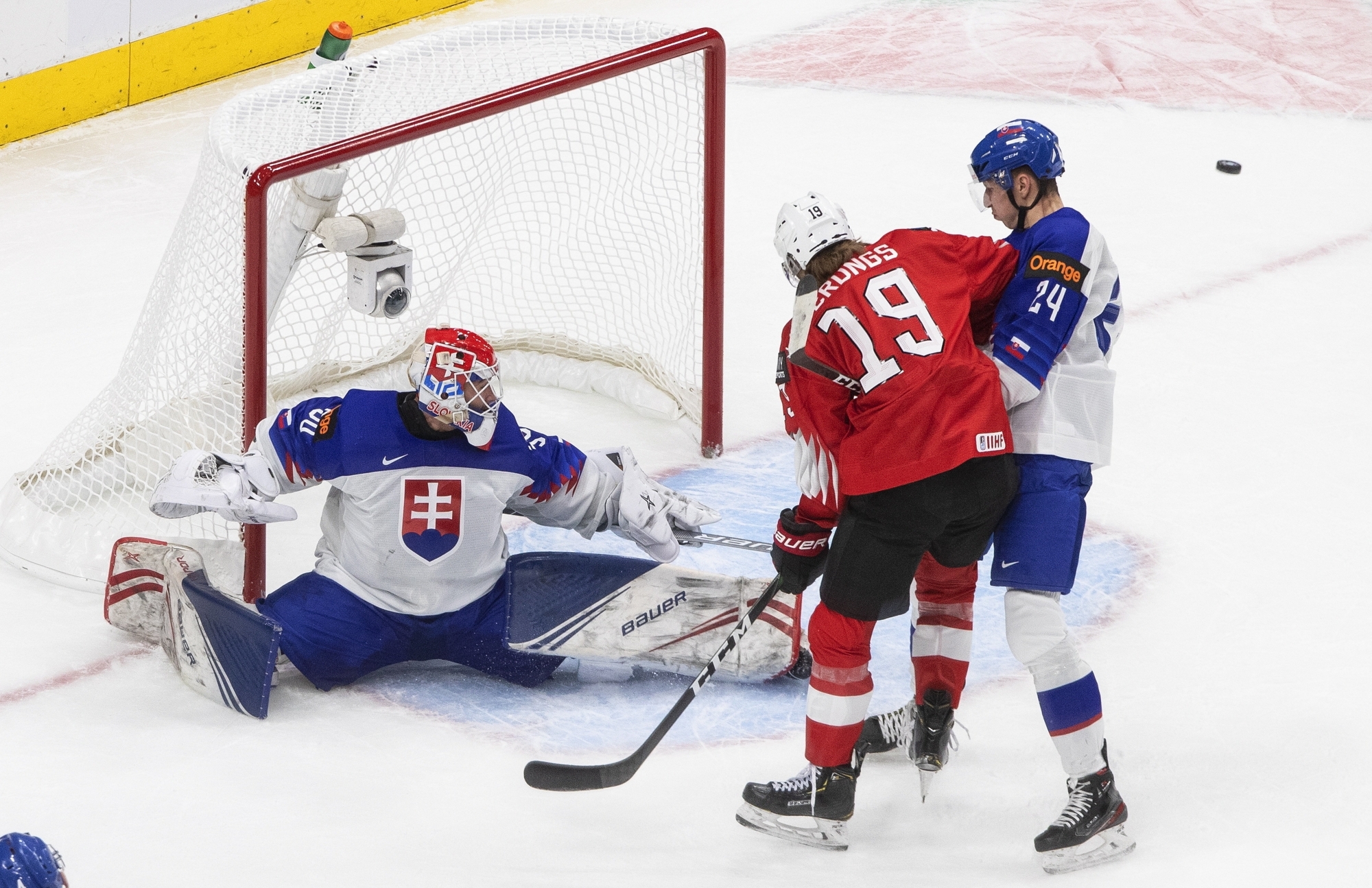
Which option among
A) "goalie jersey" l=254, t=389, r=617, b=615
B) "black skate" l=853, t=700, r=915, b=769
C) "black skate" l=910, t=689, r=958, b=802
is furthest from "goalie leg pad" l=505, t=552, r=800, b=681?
"black skate" l=910, t=689, r=958, b=802

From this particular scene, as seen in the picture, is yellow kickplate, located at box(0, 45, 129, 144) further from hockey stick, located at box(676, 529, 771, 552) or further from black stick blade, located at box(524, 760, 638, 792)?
black stick blade, located at box(524, 760, 638, 792)

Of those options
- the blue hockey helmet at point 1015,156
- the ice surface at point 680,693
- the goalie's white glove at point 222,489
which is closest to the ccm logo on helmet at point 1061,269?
the blue hockey helmet at point 1015,156

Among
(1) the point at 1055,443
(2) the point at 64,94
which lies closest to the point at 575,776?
(1) the point at 1055,443

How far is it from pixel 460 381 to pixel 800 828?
95 centimetres

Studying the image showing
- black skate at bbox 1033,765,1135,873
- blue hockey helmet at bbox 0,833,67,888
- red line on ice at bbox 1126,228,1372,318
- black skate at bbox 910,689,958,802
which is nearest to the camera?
blue hockey helmet at bbox 0,833,67,888

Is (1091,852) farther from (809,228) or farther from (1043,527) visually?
(809,228)

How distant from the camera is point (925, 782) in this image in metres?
2.94

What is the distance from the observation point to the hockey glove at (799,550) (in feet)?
9.05

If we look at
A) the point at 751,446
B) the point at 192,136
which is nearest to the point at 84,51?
the point at 192,136

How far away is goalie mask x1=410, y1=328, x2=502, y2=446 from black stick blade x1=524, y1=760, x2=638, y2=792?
604 mm

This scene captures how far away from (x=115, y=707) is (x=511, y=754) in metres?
0.76

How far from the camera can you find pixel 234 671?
3.11 metres

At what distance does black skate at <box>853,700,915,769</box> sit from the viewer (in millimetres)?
3047

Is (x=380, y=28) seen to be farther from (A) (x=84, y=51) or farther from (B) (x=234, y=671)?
(B) (x=234, y=671)
